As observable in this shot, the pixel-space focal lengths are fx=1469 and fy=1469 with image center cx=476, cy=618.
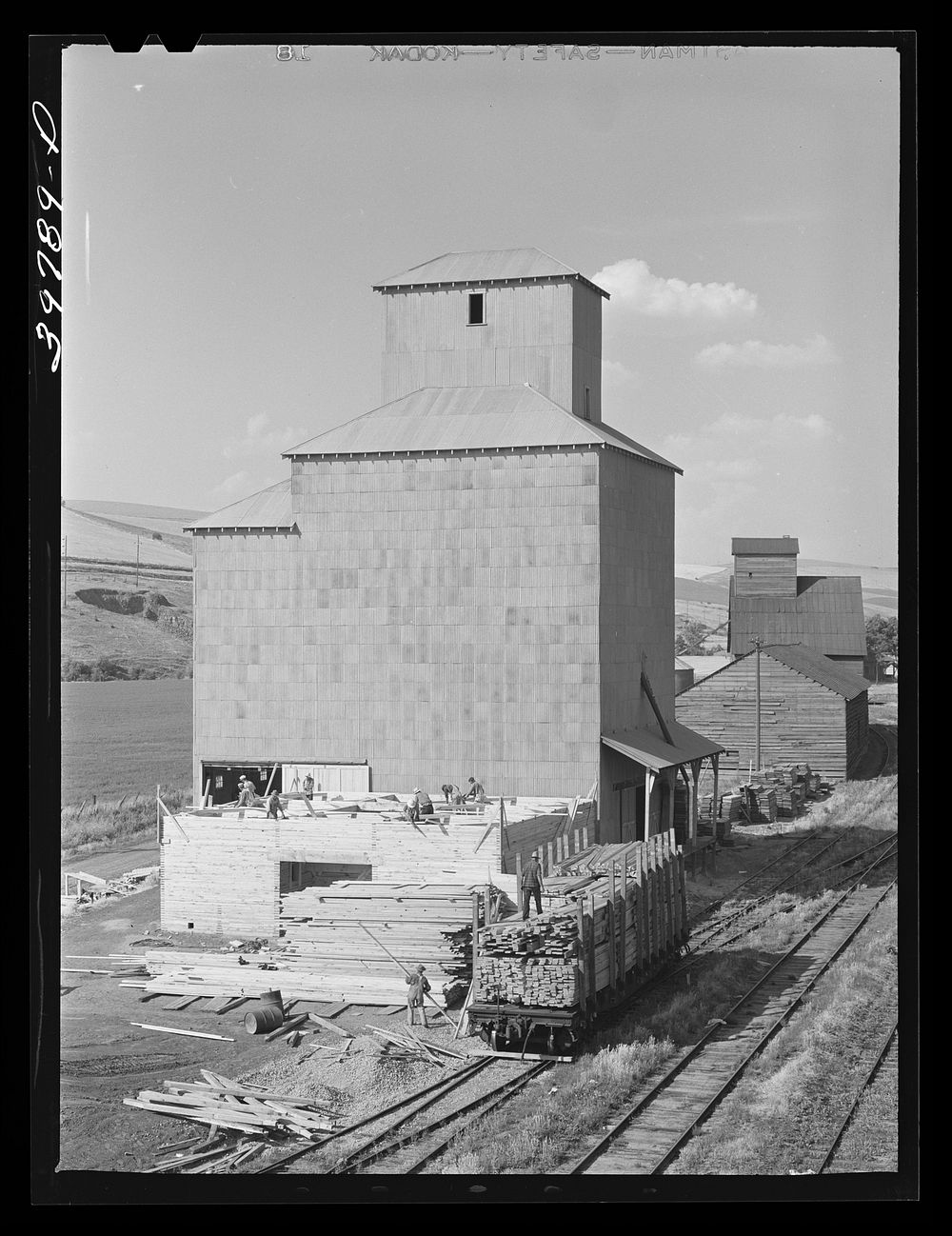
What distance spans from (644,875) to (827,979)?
4119 millimetres

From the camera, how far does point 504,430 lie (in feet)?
119

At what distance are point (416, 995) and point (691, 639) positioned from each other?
121722 millimetres

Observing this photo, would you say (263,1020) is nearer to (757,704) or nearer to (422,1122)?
(422,1122)

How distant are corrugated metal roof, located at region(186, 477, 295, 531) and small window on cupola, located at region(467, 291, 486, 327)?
6.42 metres

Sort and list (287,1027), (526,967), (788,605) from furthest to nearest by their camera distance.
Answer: (788,605)
(287,1027)
(526,967)

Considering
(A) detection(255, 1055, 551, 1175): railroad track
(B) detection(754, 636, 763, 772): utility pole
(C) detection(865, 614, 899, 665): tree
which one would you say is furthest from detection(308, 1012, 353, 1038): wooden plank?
(C) detection(865, 614, 899, 665): tree

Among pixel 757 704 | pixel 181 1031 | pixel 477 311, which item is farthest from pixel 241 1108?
pixel 757 704

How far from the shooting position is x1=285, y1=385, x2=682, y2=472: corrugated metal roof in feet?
118

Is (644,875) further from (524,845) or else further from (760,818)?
(760,818)

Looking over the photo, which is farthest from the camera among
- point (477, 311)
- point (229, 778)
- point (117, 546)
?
point (117, 546)

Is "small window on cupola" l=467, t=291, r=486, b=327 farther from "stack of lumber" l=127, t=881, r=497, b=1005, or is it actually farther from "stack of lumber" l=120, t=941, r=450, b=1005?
"stack of lumber" l=120, t=941, r=450, b=1005

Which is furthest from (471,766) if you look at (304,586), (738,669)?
(738,669)

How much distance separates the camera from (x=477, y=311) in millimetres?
38219

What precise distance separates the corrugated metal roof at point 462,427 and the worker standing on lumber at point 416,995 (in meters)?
14.1
